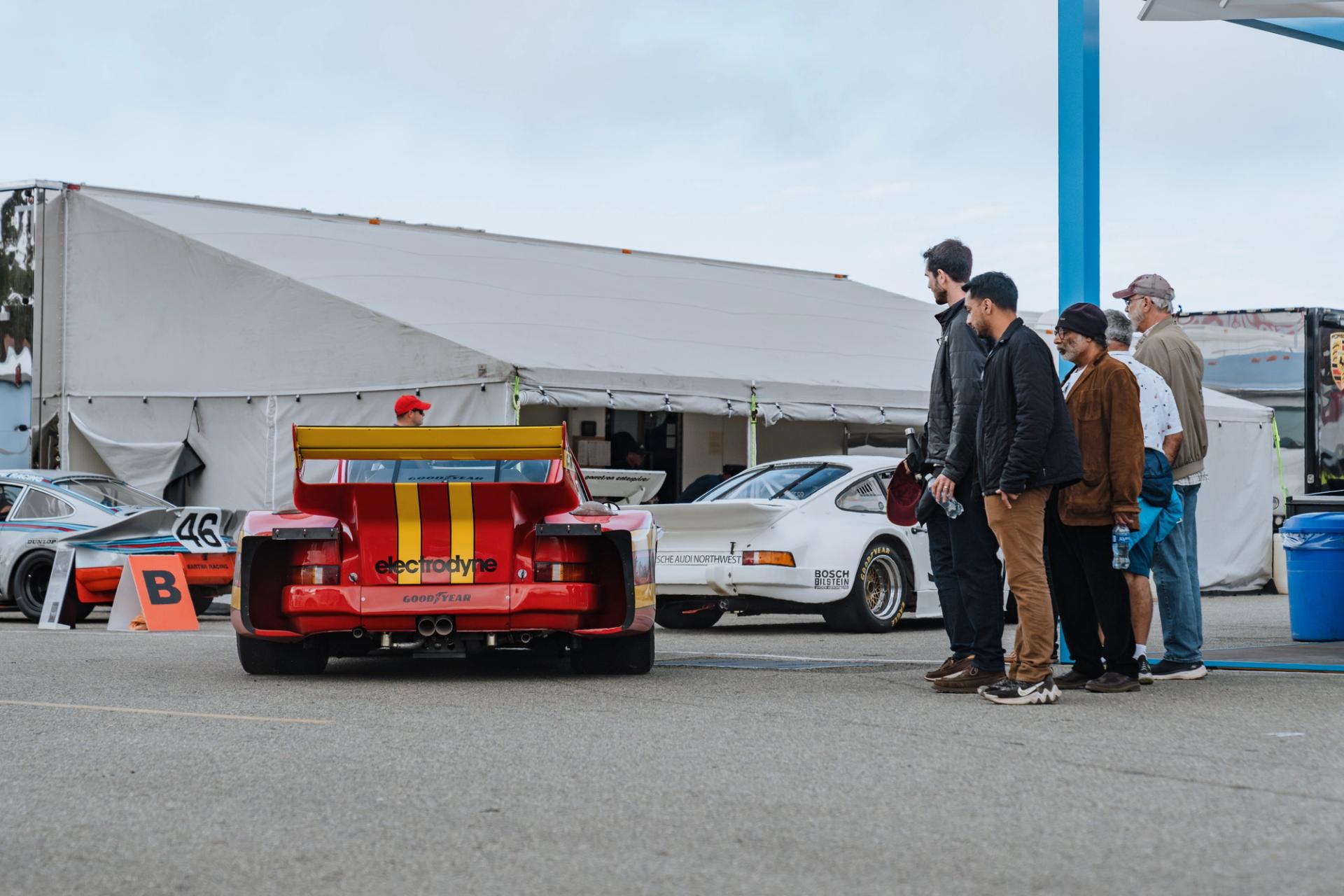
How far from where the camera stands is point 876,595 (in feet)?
38.8

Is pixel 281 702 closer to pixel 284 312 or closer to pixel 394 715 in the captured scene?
pixel 394 715

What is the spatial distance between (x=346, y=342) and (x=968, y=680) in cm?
1087

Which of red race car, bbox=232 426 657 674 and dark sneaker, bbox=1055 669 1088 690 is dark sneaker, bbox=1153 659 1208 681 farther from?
red race car, bbox=232 426 657 674

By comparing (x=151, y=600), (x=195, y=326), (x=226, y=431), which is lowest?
(x=151, y=600)

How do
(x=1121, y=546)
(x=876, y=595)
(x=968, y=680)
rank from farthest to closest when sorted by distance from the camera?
(x=876, y=595) < (x=968, y=680) < (x=1121, y=546)

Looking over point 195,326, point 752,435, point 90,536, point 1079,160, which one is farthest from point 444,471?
point 195,326

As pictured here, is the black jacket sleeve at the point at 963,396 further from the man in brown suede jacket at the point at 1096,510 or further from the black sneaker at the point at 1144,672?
the black sneaker at the point at 1144,672

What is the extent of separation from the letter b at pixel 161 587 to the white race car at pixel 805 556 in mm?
4136

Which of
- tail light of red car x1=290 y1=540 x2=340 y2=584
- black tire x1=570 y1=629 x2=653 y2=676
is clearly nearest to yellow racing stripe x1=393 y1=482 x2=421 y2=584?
tail light of red car x1=290 y1=540 x2=340 y2=584

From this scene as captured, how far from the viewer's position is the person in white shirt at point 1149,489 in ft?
23.8

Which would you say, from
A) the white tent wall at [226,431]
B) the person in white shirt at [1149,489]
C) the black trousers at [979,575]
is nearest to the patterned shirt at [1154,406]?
the person in white shirt at [1149,489]

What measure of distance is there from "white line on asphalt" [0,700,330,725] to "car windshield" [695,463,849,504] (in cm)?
588

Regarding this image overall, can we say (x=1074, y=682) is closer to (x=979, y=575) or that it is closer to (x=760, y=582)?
(x=979, y=575)

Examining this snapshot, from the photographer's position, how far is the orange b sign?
502 inches
